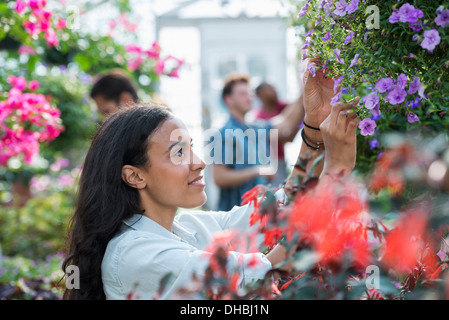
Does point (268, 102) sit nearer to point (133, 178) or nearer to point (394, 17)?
point (133, 178)

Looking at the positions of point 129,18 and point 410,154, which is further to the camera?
point 129,18

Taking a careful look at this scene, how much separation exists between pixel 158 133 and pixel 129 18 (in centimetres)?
516

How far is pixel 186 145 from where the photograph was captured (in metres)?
1.49

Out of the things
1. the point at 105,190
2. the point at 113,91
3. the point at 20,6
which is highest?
the point at 20,6

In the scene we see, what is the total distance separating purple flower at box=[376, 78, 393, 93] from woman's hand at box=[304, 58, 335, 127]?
0.29 meters

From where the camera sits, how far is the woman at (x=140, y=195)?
126cm

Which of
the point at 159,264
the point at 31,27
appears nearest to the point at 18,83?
the point at 31,27

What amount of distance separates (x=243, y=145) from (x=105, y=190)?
207 centimetres

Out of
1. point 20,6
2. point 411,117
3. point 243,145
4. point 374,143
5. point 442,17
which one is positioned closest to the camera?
point 442,17

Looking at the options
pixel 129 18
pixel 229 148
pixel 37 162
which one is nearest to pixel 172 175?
pixel 229 148

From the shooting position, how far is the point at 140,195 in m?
1.50

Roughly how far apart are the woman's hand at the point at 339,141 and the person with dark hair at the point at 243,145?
2061 mm

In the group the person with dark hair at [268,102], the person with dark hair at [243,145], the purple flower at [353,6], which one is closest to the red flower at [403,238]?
the purple flower at [353,6]
